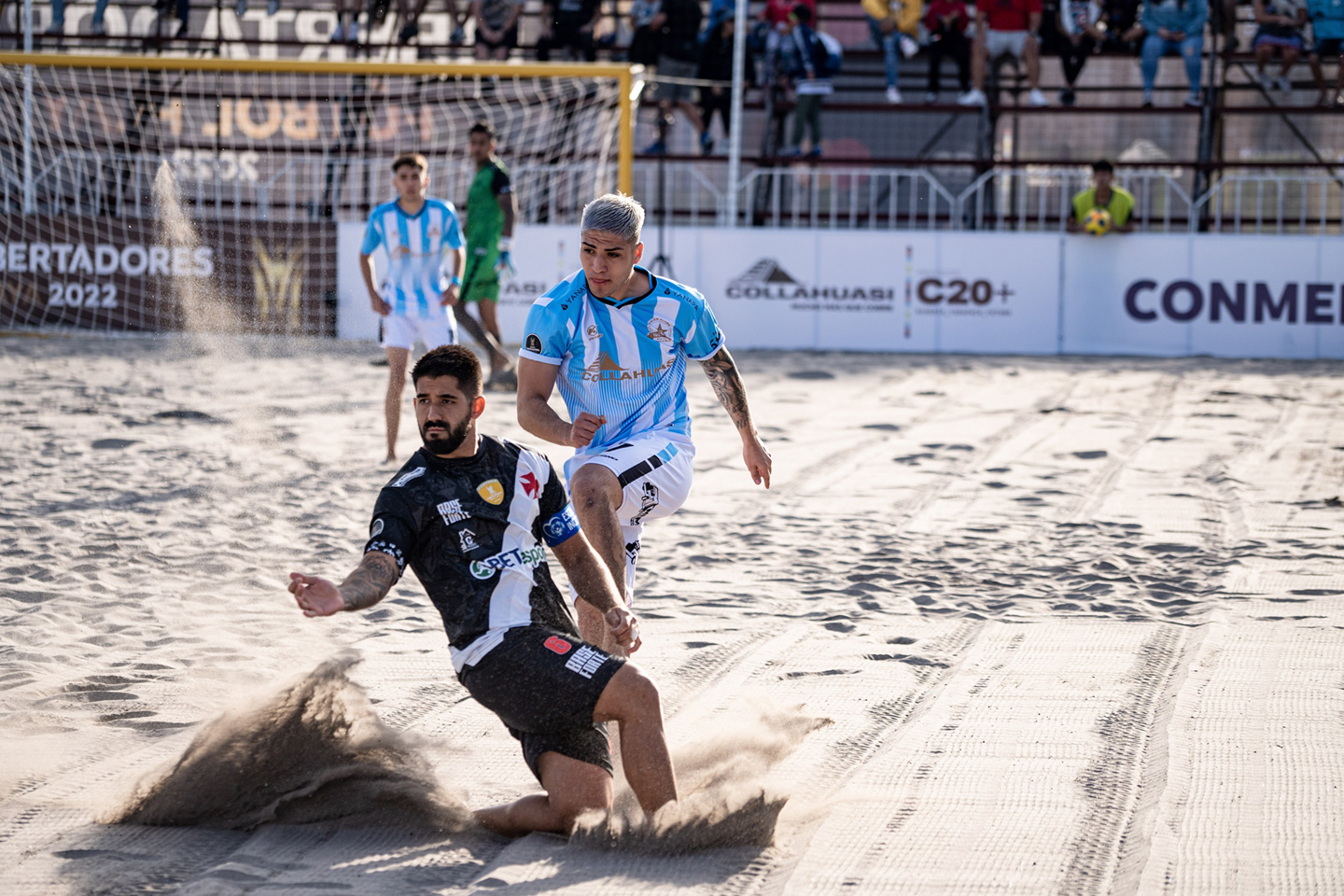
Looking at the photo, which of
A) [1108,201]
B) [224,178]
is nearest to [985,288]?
[1108,201]

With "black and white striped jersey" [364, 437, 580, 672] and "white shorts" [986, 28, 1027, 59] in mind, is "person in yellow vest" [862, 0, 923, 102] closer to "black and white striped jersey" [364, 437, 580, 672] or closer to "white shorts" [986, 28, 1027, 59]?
"white shorts" [986, 28, 1027, 59]

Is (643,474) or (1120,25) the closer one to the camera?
(643,474)

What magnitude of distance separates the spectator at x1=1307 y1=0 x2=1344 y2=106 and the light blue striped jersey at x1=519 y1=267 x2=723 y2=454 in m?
14.9

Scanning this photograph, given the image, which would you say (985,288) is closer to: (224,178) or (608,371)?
(224,178)

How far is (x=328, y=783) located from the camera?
11.9 ft

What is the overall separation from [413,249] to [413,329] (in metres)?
0.51

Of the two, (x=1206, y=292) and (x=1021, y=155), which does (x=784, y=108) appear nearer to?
(x=1021, y=155)

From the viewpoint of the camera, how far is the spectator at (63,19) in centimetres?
1894

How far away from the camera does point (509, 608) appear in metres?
3.55

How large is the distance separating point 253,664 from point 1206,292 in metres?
13.3

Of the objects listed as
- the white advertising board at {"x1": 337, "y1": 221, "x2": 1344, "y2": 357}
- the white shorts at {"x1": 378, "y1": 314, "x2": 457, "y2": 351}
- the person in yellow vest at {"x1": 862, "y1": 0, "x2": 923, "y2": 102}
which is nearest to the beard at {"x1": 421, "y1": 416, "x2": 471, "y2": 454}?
the white shorts at {"x1": 378, "y1": 314, "x2": 457, "y2": 351}

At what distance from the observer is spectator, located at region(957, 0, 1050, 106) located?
676 inches

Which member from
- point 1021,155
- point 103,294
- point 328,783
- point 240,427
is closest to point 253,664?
point 328,783

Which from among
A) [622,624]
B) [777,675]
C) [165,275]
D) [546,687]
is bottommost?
[777,675]
